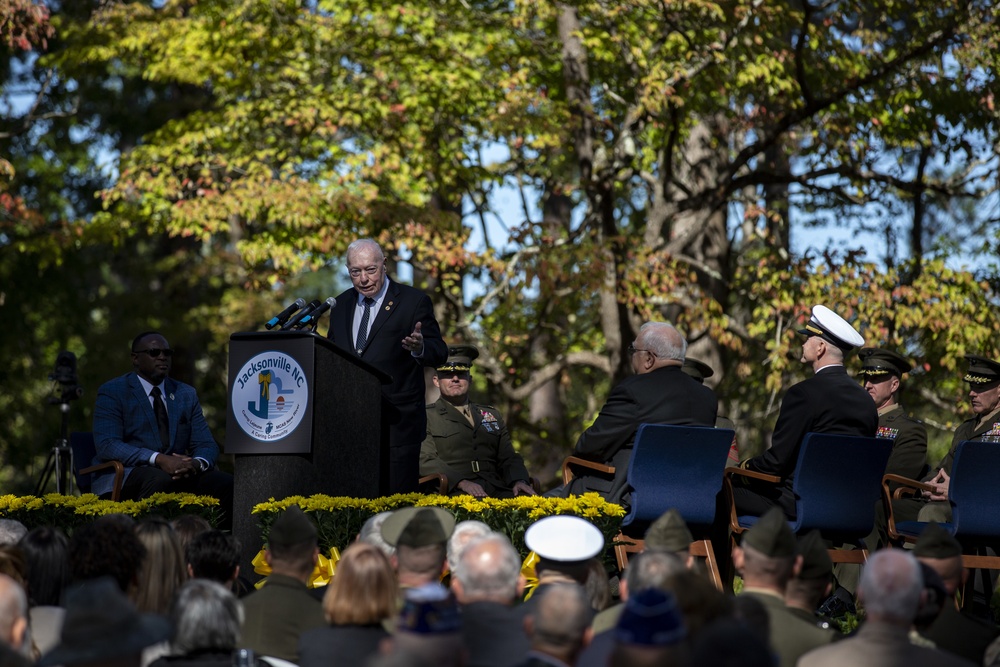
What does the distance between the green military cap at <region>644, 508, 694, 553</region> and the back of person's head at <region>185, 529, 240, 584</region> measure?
179 cm

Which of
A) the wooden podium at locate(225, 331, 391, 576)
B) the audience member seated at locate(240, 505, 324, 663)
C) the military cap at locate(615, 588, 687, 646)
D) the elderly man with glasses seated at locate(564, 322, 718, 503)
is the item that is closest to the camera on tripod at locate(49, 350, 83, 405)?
the wooden podium at locate(225, 331, 391, 576)

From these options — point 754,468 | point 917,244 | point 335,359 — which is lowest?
point 754,468

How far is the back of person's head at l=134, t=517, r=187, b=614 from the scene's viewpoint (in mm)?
5223

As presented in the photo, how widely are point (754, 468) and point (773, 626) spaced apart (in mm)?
3146

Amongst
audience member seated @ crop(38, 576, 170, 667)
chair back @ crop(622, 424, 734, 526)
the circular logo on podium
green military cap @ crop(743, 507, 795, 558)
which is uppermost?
the circular logo on podium

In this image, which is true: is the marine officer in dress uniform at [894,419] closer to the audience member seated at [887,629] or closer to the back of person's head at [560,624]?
the audience member seated at [887,629]

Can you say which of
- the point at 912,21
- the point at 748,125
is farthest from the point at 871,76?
the point at 748,125

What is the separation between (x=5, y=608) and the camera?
13.3 feet

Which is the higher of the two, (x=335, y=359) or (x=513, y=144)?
(x=513, y=144)

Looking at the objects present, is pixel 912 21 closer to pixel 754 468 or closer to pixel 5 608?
pixel 754 468

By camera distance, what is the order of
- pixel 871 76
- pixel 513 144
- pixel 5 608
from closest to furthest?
pixel 5 608, pixel 871 76, pixel 513 144

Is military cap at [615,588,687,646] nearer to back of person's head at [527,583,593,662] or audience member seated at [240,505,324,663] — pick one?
back of person's head at [527,583,593,662]

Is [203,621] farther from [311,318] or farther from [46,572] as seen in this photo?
[311,318]

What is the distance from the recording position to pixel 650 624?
11.4 ft
